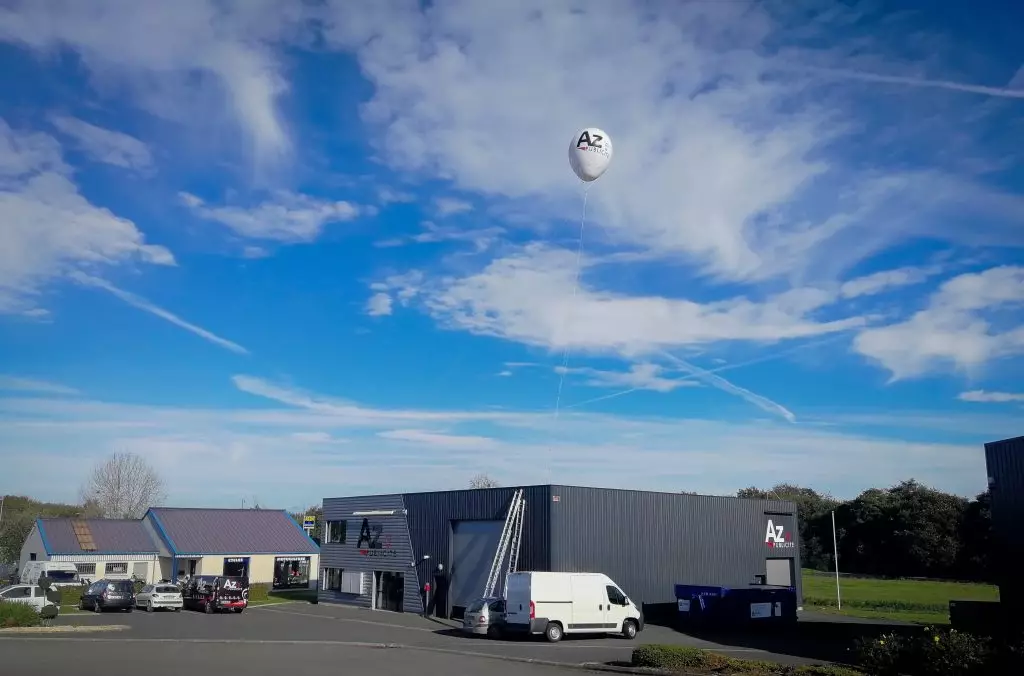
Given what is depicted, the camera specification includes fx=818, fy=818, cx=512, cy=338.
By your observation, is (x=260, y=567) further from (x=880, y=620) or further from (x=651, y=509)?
(x=880, y=620)

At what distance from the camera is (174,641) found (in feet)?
82.8

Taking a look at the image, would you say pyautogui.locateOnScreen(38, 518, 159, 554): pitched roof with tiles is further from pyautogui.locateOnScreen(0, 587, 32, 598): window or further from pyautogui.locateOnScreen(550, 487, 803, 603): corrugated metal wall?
pyautogui.locateOnScreen(550, 487, 803, 603): corrugated metal wall

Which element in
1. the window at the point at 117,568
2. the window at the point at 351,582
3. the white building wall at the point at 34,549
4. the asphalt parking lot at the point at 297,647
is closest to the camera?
the asphalt parking lot at the point at 297,647

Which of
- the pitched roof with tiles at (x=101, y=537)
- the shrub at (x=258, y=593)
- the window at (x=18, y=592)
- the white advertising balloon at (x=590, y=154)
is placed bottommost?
the shrub at (x=258, y=593)

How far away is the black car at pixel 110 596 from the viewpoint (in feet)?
126

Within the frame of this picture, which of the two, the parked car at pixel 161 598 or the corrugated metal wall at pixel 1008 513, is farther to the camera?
the parked car at pixel 161 598

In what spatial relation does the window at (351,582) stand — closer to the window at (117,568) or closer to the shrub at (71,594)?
the shrub at (71,594)

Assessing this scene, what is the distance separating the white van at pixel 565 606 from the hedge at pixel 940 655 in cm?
1140

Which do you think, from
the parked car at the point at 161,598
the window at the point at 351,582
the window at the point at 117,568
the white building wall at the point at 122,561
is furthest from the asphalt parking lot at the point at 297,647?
the window at the point at 117,568

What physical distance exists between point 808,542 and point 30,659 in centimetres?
7165

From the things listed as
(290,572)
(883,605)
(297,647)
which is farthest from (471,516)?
(290,572)

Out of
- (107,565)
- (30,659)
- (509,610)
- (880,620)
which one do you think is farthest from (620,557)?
(107,565)

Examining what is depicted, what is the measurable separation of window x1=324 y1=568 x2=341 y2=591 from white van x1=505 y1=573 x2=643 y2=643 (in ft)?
66.6

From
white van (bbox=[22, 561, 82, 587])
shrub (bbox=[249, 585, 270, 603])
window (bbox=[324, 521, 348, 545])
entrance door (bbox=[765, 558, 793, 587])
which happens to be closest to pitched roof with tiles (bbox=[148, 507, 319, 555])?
shrub (bbox=[249, 585, 270, 603])
